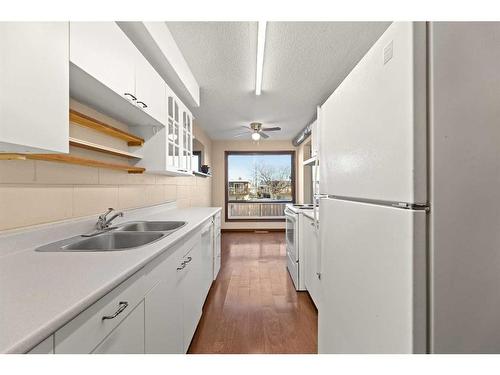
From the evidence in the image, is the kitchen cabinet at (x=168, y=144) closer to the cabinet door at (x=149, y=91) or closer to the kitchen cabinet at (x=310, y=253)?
the cabinet door at (x=149, y=91)

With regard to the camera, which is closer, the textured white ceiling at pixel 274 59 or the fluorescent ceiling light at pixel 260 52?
the fluorescent ceiling light at pixel 260 52

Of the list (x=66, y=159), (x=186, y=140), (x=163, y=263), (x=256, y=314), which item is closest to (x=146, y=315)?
(x=163, y=263)

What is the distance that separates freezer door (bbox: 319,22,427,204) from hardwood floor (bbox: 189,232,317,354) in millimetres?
1449

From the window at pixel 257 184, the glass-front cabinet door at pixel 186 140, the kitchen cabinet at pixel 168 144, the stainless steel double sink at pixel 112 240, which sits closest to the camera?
the stainless steel double sink at pixel 112 240

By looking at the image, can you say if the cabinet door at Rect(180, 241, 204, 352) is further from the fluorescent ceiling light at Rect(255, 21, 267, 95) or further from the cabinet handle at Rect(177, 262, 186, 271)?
the fluorescent ceiling light at Rect(255, 21, 267, 95)

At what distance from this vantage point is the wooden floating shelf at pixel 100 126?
4.82 ft

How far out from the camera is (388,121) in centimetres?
78

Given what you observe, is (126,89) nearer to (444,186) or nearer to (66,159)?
(66,159)

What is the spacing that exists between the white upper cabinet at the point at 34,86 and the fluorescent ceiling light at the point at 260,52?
4.29 ft

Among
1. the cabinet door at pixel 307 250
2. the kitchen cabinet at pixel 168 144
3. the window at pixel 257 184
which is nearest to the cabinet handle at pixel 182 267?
the kitchen cabinet at pixel 168 144
